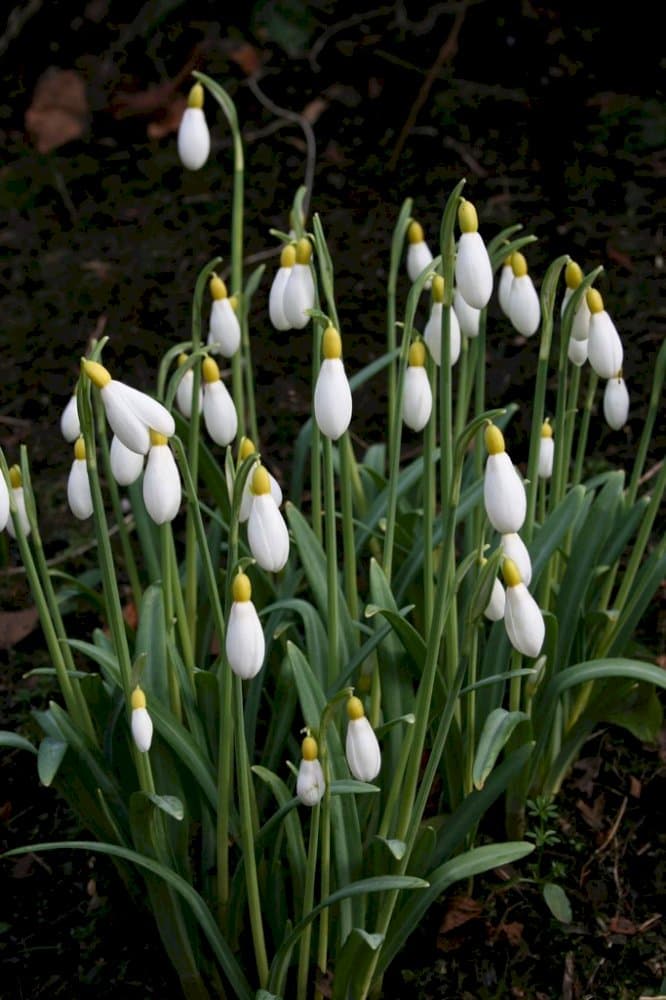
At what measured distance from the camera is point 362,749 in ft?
6.17

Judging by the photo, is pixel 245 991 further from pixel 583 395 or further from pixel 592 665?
pixel 583 395

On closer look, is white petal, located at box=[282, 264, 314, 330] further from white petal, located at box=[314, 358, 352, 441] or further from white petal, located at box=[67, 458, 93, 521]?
white petal, located at box=[67, 458, 93, 521]

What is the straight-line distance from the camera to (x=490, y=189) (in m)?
4.63

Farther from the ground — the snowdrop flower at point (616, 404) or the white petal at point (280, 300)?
the white petal at point (280, 300)

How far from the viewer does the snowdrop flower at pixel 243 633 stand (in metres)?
1.73

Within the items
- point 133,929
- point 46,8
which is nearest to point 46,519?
point 133,929

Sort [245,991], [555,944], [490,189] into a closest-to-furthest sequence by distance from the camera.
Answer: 1. [245,991]
2. [555,944]
3. [490,189]

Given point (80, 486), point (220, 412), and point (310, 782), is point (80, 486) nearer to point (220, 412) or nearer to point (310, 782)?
point (220, 412)

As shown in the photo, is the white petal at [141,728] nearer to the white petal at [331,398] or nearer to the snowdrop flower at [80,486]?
the snowdrop flower at [80,486]

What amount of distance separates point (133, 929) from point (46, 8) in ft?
12.9

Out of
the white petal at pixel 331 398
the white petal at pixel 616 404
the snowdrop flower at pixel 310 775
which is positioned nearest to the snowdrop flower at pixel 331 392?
the white petal at pixel 331 398

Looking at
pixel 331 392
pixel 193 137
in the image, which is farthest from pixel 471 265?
pixel 193 137

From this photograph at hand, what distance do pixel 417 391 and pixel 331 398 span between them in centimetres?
27

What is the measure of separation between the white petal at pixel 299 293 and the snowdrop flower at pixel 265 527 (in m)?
0.42
